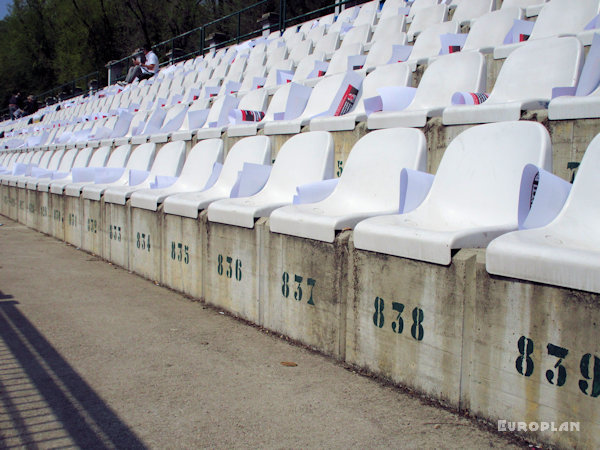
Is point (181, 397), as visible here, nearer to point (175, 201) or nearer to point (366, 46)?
point (175, 201)

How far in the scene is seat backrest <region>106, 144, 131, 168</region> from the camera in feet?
21.5

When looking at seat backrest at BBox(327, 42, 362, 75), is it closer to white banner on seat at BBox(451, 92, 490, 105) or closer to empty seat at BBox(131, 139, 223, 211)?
empty seat at BBox(131, 139, 223, 211)

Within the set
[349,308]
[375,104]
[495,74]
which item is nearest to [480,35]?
[495,74]

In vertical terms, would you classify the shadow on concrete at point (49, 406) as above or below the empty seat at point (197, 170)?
below

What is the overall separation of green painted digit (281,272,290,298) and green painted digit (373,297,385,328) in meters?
0.66

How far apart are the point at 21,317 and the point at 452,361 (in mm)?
2539

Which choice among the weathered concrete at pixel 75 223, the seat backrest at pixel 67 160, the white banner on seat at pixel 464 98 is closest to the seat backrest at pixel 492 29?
the white banner on seat at pixel 464 98

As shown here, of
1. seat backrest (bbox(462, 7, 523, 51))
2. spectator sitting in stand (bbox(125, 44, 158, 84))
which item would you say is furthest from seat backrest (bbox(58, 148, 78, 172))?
spectator sitting in stand (bbox(125, 44, 158, 84))

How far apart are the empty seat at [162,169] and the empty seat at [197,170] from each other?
0.84 ft

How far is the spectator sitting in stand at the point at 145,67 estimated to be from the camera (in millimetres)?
15773

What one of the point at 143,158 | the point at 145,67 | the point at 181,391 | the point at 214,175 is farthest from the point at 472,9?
the point at 145,67

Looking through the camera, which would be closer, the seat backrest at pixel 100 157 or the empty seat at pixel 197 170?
the empty seat at pixel 197 170

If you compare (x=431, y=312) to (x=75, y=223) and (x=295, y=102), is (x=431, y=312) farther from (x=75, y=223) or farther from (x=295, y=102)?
(x=75, y=223)

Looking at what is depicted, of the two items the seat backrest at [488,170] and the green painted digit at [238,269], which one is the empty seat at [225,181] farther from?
the seat backrest at [488,170]
